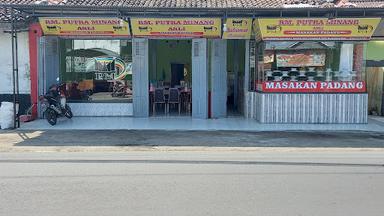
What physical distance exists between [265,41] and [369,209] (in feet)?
34.5

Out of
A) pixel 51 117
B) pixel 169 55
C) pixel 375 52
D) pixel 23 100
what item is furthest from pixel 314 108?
pixel 23 100

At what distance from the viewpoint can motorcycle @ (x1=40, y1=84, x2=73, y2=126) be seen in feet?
50.1

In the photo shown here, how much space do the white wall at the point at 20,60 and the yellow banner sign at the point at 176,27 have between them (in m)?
4.23

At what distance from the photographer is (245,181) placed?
288 inches

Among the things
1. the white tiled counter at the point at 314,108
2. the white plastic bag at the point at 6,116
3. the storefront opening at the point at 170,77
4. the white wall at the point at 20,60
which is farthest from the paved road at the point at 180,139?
the storefront opening at the point at 170,77

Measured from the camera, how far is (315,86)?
15.8 m

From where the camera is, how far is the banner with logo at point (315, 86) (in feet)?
51.7

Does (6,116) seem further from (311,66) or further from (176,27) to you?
(311,66)

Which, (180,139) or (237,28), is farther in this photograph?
(237,28)

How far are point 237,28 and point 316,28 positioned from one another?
106 inches

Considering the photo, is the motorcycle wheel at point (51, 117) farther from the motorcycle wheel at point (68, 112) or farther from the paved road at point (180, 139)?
the paved road at point (180, 139)

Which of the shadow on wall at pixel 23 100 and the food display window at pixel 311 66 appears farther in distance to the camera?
the shadow on wall at pixel 23 100

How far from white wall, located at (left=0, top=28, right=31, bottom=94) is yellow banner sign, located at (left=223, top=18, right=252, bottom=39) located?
7.37 m

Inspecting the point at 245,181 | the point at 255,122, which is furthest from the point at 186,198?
the point at 255,122
